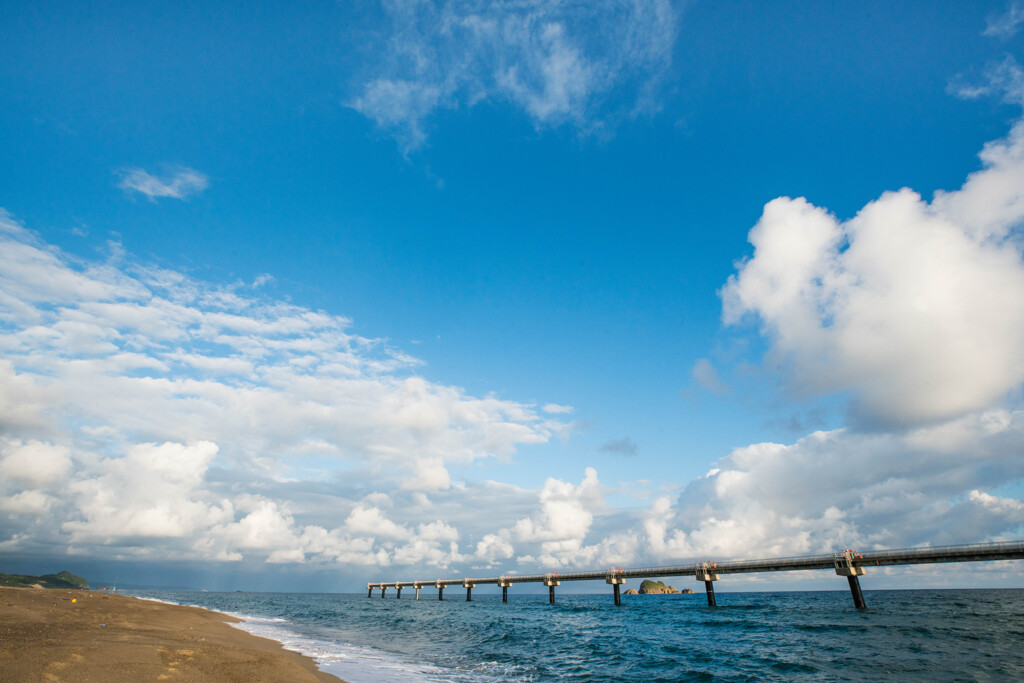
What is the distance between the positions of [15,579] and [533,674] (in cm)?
23202

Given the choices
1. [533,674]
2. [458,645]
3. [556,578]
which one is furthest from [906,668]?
[556,578]

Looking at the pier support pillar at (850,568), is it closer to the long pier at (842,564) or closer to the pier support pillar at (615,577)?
the long pier at (842,564)

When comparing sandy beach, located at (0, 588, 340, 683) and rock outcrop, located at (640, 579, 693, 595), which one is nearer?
sandy beach, located at (0, 588, 340, 683)

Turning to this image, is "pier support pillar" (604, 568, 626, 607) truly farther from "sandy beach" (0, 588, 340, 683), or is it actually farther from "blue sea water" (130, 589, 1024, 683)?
"sandy beach" (0, 588, 340, 683)

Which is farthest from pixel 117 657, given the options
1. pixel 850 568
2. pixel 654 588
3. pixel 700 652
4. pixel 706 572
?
pixel 654 588

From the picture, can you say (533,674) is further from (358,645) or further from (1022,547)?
(1022,547)

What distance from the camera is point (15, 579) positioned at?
6314 inches

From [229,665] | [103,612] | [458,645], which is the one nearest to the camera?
[229,665]

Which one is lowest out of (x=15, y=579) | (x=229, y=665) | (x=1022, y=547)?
(x=15, y=579)

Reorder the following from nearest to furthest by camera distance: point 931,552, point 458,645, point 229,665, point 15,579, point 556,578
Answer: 1. point 229,665
2. point 458,645
3. point 931,552
4. point 556,578
5. point 15,579

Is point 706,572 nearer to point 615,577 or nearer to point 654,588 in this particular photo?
point 615,577

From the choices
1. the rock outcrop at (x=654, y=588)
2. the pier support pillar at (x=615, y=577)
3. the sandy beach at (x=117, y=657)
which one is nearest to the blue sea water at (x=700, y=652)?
the sandy beach at (x=117, y=657)

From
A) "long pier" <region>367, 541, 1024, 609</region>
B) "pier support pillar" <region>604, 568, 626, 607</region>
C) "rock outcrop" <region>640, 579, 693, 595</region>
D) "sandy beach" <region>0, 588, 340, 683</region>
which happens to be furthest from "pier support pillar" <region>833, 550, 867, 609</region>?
"rock outcrop" <region>640, 579, 693, 595</region>

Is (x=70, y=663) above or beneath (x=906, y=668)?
above
